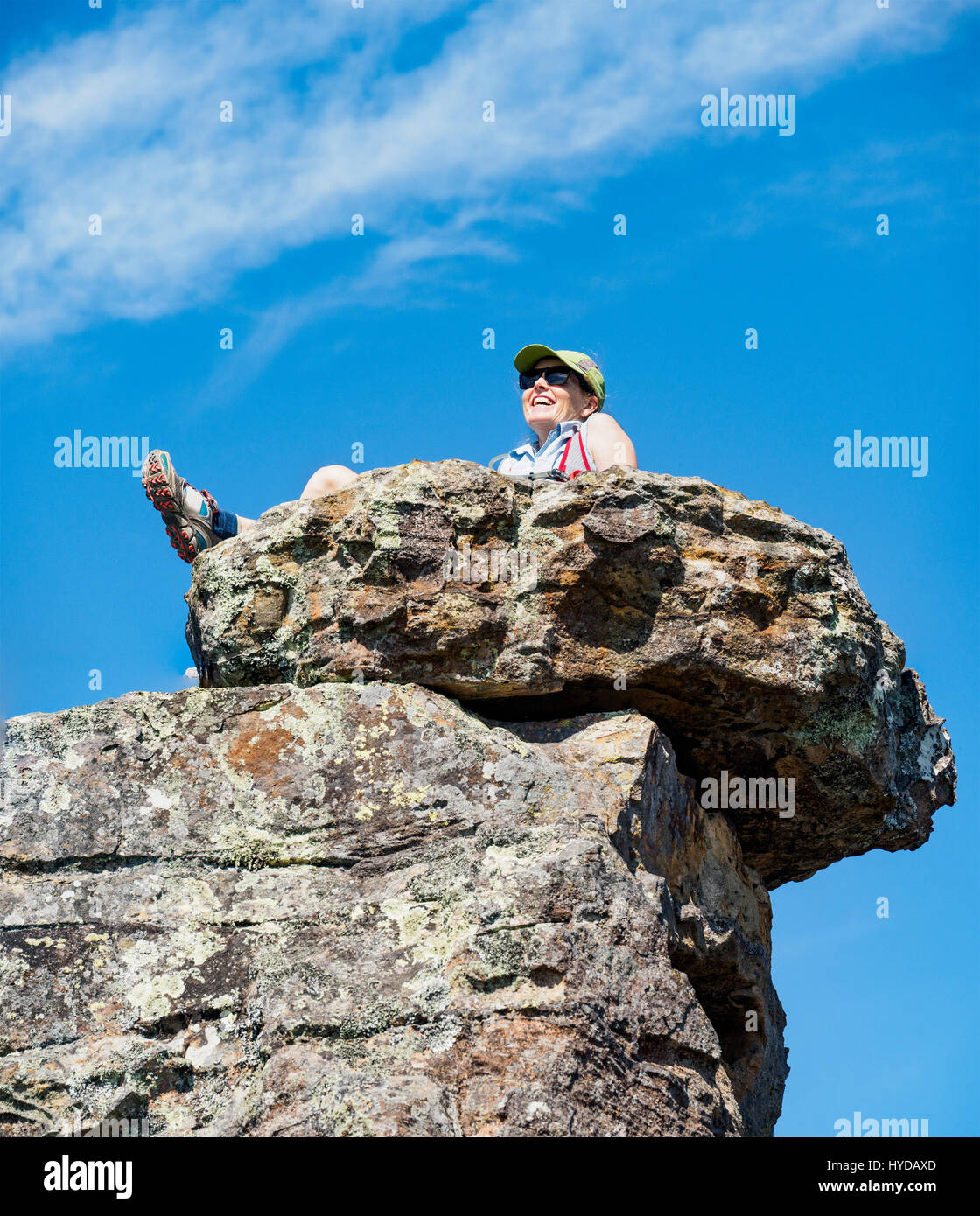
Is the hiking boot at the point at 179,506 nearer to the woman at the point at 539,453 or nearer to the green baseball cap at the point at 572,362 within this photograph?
the woman at the point at 539,453

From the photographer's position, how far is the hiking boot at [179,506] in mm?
7750

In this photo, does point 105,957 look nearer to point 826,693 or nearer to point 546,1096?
point 546,1096

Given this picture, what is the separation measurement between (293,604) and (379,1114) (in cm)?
266

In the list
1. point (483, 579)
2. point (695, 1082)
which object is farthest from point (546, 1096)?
point (483, 579)

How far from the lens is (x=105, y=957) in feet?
19.3

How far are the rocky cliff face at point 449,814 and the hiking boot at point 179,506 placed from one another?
2.37ft

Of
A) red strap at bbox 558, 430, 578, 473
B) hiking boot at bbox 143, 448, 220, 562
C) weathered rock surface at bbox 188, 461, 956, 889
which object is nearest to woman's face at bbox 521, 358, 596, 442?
red strap at bbox 558, 430, 578, 473

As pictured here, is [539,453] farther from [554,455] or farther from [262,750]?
[262,750]

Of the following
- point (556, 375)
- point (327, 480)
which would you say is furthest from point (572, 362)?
point (327, 480)

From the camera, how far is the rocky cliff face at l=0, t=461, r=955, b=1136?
5.49 m

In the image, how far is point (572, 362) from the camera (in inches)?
333

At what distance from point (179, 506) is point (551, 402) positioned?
217 cm

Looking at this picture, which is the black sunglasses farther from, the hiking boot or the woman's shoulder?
the hiking boot

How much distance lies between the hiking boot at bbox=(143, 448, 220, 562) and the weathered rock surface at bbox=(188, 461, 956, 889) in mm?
662
